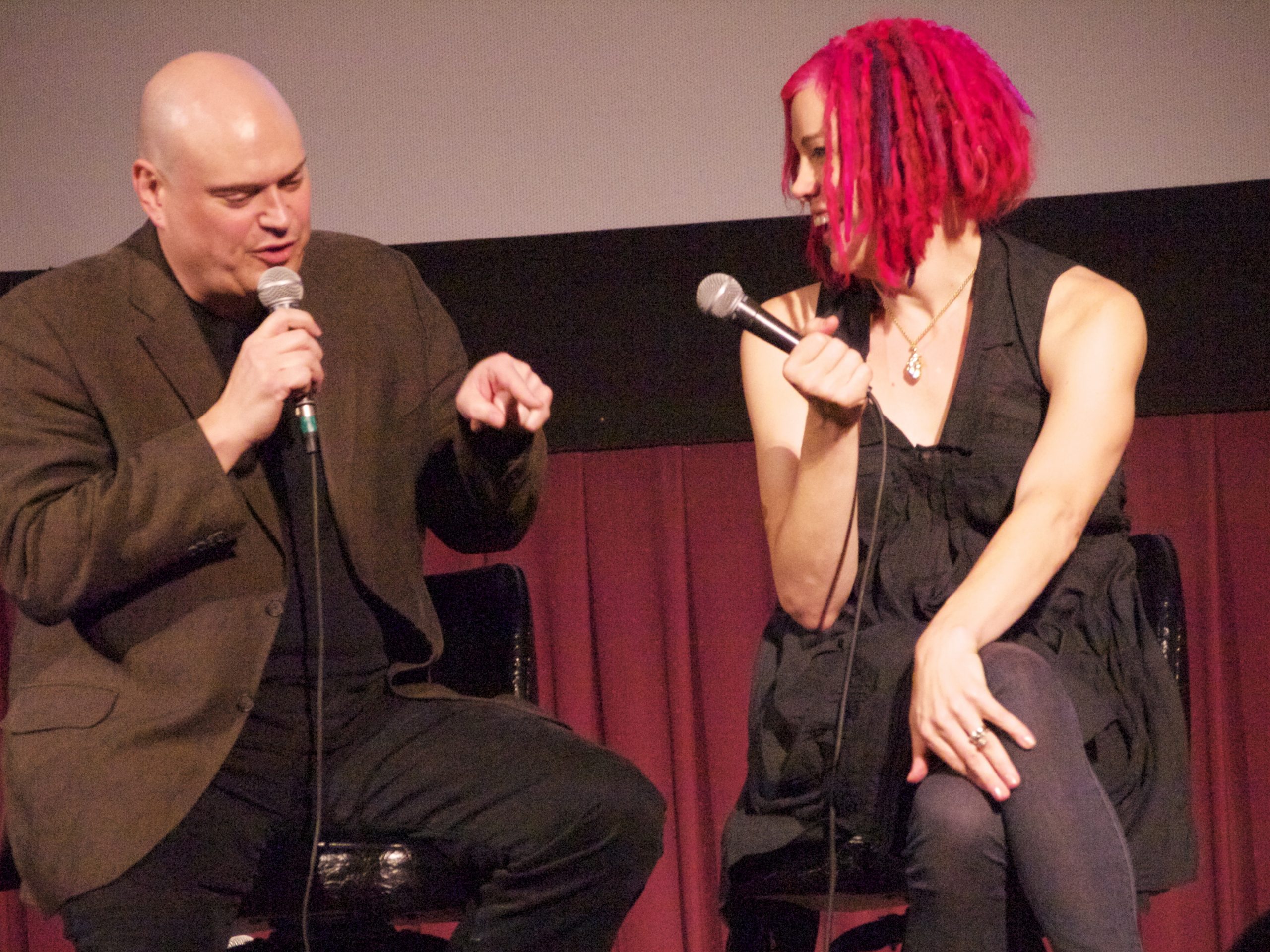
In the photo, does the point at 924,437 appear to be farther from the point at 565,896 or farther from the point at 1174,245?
the point at 1174,245

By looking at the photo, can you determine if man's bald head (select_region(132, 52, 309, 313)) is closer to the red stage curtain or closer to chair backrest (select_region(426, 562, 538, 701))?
chair backrest (select_region(426, 562, 538, 701))

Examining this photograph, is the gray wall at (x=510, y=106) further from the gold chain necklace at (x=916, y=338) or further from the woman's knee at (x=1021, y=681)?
the woman's knee at (x=1021, y=681)

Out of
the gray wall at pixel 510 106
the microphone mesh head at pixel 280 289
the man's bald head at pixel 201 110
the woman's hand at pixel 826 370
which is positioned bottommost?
the woman's hand at pixel 826 370

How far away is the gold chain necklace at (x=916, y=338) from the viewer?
1678 millimetres

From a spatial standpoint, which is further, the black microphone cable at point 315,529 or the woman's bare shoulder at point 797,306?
the woman's bare shoulder at point 797,306

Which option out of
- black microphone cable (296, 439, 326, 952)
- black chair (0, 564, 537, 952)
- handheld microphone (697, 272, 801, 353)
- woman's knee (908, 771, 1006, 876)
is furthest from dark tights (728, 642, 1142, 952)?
black microphone cable (296, 439, 326, 952)

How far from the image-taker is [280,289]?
1.40 metres

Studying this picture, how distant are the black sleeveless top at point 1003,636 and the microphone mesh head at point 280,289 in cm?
68

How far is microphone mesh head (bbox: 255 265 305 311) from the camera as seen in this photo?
1400 millimetres

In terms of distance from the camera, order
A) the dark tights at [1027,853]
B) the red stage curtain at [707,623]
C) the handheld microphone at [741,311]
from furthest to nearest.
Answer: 1. the red stage curtain at [707,623]
2. the handheld microphone at [741,311]
3. the dark tights at [1027,853]

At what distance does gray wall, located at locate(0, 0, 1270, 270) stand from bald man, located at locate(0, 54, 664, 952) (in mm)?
1166

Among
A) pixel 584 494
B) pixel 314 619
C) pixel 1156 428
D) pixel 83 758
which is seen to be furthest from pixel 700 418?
pixel 83 758

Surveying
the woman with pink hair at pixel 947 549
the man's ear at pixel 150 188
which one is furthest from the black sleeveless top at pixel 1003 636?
the man's ear at pixel 150 188

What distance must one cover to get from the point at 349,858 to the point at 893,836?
1.85ft
